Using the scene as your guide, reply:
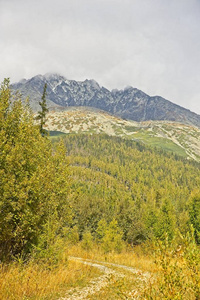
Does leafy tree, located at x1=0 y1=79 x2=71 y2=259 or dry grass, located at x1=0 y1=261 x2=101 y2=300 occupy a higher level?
leafy tree, located at x1=0 y1=79 x2=71 y2=259

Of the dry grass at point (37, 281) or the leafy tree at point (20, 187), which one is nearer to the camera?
the dry grass at point (37, 281)

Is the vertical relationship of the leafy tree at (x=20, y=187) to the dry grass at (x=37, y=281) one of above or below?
above

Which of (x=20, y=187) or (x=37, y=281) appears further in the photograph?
(x=20, y=187)

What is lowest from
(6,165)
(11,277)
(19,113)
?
(11,277)

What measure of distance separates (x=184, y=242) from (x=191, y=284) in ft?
2.21

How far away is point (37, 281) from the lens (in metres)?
9.53

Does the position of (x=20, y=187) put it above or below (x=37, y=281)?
above

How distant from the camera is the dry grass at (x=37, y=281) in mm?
8227

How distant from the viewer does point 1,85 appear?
1452 centimetres

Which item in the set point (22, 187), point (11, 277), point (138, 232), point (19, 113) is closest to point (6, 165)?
point (22, 187)

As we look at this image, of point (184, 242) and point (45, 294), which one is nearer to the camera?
point (184, 242)

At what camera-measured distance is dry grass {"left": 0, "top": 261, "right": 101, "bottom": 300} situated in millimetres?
8227

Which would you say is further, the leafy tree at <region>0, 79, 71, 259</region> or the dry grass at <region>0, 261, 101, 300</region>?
the leafy tree at <region>0, 79, 71, 259</region>

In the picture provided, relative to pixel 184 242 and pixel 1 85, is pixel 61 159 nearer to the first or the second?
pixel 1 85
